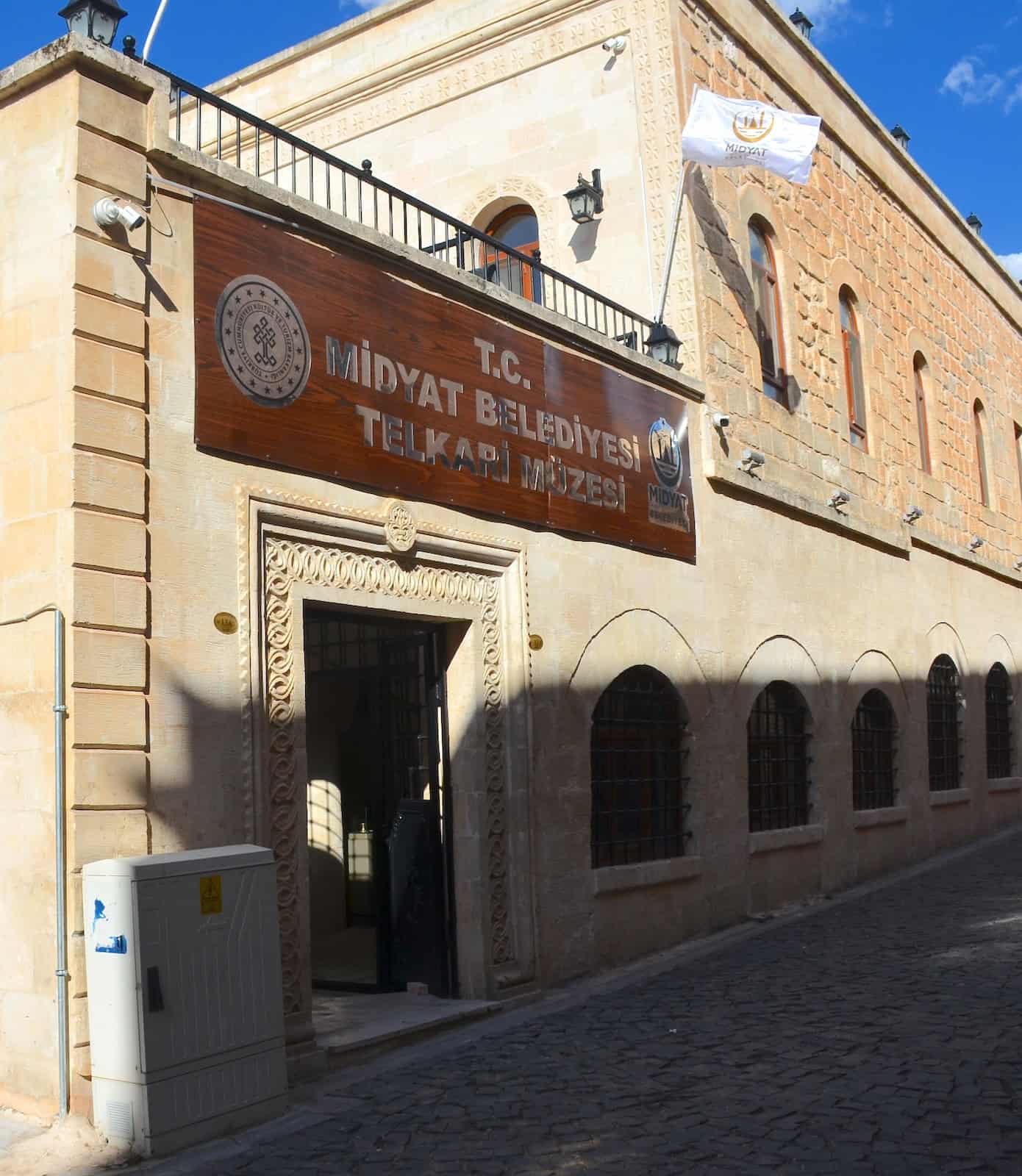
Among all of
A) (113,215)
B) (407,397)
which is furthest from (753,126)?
(113,215)

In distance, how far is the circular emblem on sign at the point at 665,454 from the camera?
35.5 feet

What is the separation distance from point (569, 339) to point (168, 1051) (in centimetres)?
607

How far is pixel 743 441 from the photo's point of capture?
1233cm

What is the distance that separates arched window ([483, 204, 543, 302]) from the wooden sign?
223cm

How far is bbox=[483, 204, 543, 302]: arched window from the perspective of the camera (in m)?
12.5

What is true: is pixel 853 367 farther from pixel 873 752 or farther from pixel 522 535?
pixel 522 535

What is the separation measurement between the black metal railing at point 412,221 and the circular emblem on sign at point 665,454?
75cm

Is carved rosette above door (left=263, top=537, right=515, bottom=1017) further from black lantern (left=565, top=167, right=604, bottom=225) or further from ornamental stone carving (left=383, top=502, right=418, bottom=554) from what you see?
black lantern (left=565, top=167, right=604, bottom=225)

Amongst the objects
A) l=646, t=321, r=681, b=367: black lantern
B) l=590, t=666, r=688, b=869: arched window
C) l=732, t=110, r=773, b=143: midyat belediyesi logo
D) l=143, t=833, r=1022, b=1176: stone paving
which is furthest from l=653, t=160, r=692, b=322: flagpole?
l=143, t=833, r=1022, b=1176: stone paving

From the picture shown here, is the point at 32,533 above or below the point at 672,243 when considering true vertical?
below

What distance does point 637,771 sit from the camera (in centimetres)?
1037

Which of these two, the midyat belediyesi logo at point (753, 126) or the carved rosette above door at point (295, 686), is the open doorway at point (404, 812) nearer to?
the carved rosette above door at point (295, 686)

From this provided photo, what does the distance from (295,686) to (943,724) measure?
468 inches

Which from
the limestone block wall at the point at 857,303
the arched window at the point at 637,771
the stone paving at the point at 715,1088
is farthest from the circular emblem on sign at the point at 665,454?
the stone paving at the point at 715,1088
